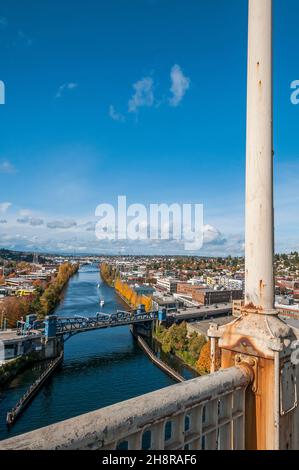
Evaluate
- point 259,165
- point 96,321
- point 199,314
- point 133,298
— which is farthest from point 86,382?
point 133,298

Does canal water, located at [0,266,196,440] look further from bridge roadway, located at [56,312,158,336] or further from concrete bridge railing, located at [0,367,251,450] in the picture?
concrete bridge railing, located at [0,367,251,450]

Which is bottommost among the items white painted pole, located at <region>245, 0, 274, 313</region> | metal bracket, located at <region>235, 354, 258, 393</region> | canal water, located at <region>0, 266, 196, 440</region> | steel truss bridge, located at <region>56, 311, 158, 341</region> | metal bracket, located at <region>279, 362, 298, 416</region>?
canal water, located at <region>0, 266, 196, 440</region>

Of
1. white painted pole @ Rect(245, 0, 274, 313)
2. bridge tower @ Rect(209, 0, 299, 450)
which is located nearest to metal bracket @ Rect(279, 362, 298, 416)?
bridge tower @ Rect(209, 0, 299, 450)

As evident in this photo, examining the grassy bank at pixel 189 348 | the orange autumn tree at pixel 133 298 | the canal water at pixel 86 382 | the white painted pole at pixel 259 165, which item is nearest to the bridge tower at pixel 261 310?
the white painted pole at pixel 259 165

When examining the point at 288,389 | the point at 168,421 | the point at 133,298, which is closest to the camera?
the point at 168,421

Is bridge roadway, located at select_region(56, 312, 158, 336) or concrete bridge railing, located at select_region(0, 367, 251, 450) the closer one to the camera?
concrete bridge railing, located at select_region(0, 367, 251, 450)

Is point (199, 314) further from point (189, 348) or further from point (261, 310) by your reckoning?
point (261, 310)
